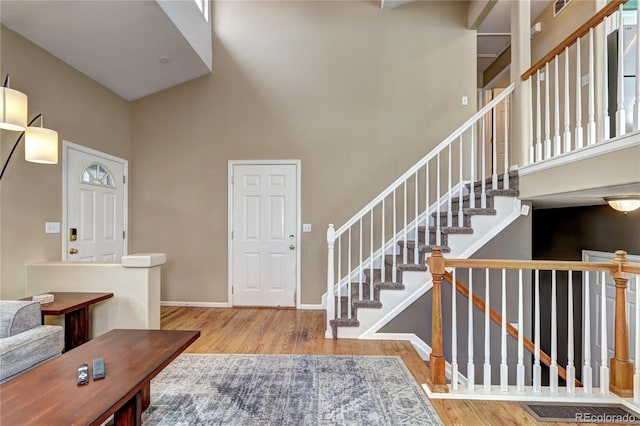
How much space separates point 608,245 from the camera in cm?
366

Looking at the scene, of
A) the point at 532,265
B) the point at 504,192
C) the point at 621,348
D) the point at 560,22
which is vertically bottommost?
the point at 621,348

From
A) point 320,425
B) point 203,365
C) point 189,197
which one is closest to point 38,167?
point 189,197

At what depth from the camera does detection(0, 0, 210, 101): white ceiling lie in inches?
112

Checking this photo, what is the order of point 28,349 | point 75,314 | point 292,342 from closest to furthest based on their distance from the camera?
point 28,349, point 75,314, point 292,342

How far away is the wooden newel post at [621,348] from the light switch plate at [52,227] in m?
4.90

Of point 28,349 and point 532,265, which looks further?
point 532,265

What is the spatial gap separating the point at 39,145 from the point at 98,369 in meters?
2.26

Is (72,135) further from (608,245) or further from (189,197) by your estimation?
(608,245)

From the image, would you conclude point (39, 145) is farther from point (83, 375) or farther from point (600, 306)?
point (600, 306)

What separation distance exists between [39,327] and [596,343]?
17.4 ft

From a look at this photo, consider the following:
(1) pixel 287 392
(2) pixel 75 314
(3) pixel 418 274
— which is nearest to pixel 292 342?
(1) pixel 287 392

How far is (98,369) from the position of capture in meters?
1.48

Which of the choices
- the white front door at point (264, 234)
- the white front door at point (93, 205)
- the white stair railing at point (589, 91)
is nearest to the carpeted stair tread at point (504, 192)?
the white stair railing at point (589, 91)

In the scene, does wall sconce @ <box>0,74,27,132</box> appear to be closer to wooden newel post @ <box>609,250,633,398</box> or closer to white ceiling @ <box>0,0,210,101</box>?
white ceiling @ <box>0,0,210,101</box>
